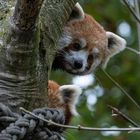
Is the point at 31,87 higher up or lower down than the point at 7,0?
lower down

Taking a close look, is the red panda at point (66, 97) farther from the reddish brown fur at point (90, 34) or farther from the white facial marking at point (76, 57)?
the reddish brown fur at point (90, 34)

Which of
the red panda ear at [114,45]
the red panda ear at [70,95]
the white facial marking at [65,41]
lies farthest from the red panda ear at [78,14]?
the red panda ear at [70,95]

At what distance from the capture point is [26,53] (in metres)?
2.57

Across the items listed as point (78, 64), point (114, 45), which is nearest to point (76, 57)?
point (78, 64)

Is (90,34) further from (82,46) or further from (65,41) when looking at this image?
(65,41)

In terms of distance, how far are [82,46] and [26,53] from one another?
2434mm

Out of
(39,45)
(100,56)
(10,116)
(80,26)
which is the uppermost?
(39,45)

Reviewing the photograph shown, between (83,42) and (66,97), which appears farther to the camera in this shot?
(83,42)

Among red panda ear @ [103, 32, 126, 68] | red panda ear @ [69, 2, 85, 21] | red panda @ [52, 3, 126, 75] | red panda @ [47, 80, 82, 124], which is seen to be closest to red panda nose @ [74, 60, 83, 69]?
red panda @ [52, 3, 126, 75]

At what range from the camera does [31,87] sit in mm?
2678

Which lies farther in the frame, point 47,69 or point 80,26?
point 80,26

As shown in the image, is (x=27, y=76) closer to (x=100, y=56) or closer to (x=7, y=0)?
(x=7, y=0)

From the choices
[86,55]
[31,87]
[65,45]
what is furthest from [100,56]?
[31,87]

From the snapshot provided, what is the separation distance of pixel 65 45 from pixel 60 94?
846mm
